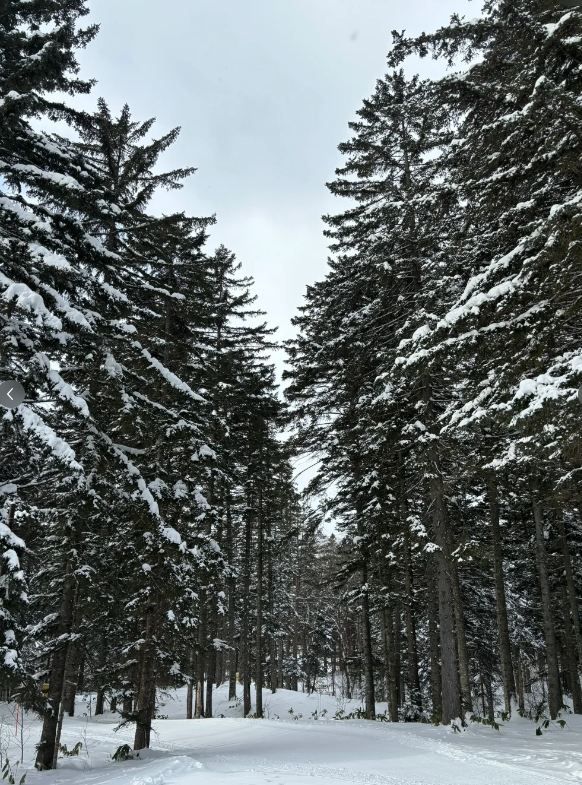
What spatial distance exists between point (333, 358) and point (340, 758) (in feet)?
32.7

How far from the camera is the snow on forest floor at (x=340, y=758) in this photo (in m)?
7.03

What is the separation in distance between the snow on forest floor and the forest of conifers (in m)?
1.23

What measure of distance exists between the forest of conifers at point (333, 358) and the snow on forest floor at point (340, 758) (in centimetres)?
123

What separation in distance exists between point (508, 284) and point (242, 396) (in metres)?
14.3

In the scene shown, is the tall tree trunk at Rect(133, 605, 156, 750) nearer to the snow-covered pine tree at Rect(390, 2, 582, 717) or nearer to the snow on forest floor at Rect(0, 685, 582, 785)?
the snow on forest floor at Rect(0, 685, 582, 785)

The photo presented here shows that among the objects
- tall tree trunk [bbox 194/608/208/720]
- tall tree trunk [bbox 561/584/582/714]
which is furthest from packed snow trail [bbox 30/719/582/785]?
tall tree trunk [bbox 561/584/582/714]

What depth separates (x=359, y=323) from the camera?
15.3 metres

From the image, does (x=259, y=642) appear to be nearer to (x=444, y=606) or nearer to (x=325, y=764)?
(x=444, y=606)

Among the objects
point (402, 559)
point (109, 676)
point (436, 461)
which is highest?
point (436, 461)

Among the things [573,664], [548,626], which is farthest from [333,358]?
[573,664]

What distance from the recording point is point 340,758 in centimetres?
894

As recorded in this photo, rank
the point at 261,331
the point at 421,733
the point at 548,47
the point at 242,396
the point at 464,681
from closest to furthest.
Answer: the point at 548,47 → the point at 421,733 → the point at 464,681 → the point at 242,396 → the point at 261,331

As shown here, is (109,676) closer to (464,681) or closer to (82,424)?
(82,424)

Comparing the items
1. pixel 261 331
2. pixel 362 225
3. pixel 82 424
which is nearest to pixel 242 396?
pixel 261 331
